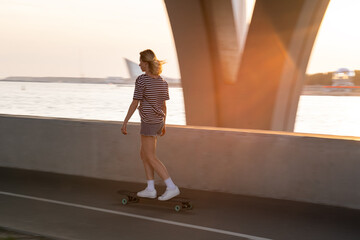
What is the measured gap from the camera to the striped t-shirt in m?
6.13

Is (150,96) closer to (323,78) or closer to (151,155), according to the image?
(151,155)

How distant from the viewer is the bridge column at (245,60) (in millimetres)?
12227

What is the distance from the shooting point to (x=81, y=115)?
5509 cm

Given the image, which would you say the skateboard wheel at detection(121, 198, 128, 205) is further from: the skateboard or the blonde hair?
the blonde hair

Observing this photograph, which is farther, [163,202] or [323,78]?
[323,78]

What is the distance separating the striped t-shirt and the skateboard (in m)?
1.02

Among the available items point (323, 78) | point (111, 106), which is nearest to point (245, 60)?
point (323, 78)

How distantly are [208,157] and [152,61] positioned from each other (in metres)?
2.02

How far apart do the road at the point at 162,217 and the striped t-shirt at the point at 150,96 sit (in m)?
1.17

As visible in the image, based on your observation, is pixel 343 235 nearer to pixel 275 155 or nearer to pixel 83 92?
pixel 275 155

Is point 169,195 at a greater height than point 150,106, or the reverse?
point 150,106

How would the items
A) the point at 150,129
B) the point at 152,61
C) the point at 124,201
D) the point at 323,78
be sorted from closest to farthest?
the point at 152,61 → the point at 150,129 → the point at 124,201 → the point at 323,78

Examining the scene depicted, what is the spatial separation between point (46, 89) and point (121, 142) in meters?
82.8

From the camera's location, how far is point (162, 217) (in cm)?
593
